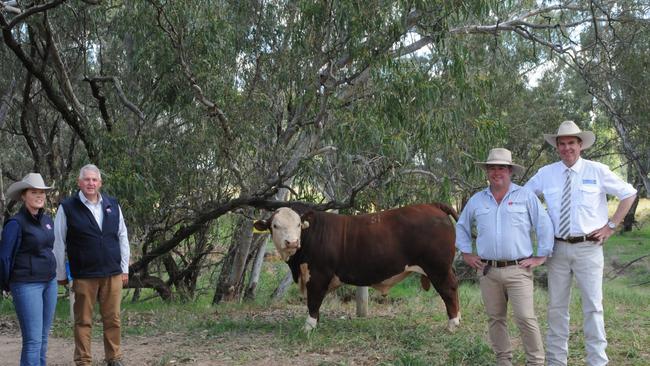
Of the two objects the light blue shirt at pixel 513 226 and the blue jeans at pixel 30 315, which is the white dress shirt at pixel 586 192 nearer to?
the light blue shirt at pixel 513 226

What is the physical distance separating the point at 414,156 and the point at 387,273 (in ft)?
6.21

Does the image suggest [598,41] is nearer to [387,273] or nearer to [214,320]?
[387,273]

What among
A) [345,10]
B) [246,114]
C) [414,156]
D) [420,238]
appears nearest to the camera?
[420,238]

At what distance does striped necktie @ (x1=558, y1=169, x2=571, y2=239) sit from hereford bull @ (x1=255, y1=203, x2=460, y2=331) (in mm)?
1921

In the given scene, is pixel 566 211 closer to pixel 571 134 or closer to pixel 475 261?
pixel 571 134

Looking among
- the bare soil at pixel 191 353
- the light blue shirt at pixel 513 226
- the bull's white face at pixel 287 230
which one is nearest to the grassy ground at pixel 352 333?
the bare soil at pixel 191 353

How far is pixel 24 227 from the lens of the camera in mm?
5090

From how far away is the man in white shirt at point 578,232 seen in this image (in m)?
5.11

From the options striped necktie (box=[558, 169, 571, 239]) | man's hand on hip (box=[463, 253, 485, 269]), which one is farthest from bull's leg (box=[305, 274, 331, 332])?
striped necktie (box=[558, 169, 571, 239])

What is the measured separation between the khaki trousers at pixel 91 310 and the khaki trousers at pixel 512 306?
3064 millimetres

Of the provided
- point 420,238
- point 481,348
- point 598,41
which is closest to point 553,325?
point 481,348

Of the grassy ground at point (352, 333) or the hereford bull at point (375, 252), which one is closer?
the grassy ground at point (352, 333)

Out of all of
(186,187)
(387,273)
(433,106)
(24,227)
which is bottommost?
(387,273)

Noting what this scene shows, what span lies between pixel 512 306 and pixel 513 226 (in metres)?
0.64
